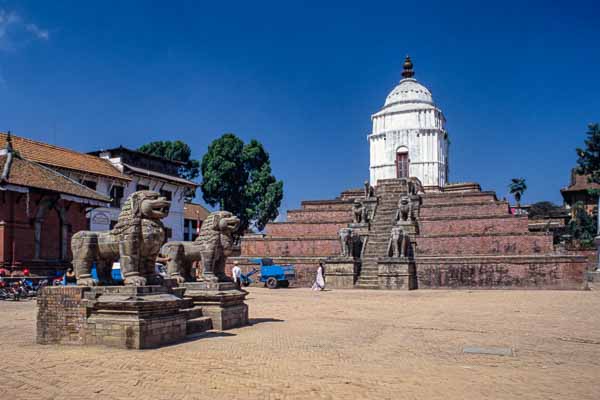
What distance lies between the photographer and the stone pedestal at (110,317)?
27.2ft

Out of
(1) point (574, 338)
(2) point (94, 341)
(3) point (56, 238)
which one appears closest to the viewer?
(2) point (94, 341)

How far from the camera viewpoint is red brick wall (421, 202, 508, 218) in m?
31.0

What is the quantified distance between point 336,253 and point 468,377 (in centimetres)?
2353

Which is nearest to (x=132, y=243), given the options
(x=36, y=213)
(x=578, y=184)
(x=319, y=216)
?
(x=36, y=213)

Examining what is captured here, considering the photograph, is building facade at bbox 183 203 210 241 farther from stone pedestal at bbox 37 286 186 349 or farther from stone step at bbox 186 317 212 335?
stone pedestal at bbox 37 286 186 349

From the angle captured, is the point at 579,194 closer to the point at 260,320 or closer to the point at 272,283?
the point at 272,283

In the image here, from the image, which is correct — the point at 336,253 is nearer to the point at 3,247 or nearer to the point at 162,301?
the point at 3,247

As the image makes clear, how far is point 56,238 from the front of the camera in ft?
85.1

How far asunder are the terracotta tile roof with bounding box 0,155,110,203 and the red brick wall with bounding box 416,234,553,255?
16842 millimetres

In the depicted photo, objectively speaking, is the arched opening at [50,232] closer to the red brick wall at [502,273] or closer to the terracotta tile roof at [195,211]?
the red brick wall at [502,273]

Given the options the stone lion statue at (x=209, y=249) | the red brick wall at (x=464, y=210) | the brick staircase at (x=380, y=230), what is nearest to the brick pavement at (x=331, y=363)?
the stone lion statue at (x=209, y=249)

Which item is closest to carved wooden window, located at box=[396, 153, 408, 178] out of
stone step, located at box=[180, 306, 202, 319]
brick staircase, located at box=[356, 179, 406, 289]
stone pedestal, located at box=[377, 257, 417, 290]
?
brick staircase, located at box=[356, 179, 406, 289]

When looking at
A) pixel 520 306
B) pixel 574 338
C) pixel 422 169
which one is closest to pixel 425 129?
pixel 422 169

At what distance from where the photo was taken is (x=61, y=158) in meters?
33.8
